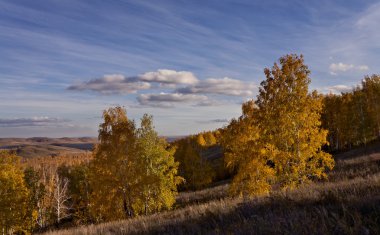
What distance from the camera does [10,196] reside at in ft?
102

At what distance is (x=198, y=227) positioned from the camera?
6.58 meters

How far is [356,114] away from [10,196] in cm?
5877

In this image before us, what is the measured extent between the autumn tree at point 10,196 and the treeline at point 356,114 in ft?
169

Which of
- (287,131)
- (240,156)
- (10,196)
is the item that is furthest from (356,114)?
(10,196)

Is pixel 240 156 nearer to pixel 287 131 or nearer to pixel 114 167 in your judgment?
pixel 287 131

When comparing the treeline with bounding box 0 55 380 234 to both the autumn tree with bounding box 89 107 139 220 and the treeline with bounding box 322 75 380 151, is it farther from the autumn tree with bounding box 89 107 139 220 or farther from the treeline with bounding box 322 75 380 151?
the treeline with bounding box 322 75 380 151

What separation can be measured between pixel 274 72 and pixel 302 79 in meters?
1.63

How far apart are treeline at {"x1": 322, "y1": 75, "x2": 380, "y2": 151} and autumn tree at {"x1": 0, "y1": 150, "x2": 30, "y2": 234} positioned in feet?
169

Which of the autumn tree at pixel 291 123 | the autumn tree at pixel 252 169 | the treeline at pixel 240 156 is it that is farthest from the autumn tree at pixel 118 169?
the autumn tree at pixel 291 123

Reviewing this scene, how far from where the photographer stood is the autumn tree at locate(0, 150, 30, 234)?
30906 millimetres

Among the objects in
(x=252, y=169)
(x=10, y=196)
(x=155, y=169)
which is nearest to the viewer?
(x=252, y=169)

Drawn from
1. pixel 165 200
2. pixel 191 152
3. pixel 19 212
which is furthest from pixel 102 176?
pixel 191 152

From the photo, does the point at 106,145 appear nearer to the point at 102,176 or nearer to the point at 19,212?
the point at 102,176

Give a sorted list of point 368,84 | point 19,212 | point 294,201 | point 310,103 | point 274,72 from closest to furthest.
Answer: point 294,201, point 310,103, point 274,72, point 19,212, point 368,84
